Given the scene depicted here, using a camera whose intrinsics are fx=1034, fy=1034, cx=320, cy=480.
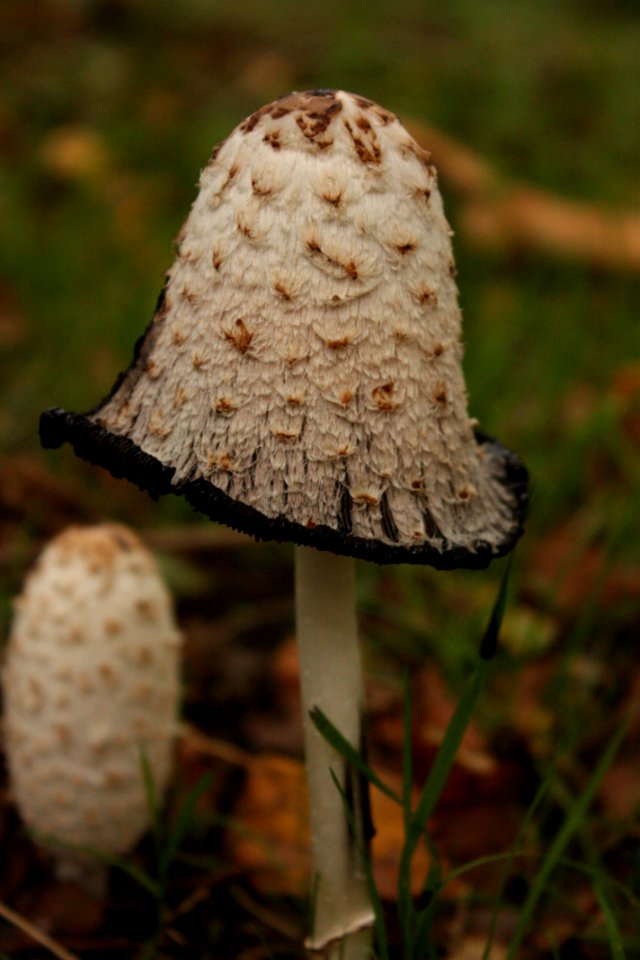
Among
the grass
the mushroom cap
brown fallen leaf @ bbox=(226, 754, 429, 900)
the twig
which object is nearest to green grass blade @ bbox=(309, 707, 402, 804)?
the grass

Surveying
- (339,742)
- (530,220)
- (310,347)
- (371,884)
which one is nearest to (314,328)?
(310,347)

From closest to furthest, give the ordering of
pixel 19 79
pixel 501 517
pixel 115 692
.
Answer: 1. pixel 501 517
2. pixel 115 692
3. pixel 19 79

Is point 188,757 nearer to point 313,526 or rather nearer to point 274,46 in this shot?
point 313,526

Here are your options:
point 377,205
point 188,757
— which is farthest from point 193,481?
point 188,757

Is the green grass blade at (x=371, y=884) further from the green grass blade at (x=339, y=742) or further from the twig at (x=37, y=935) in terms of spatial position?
the twig at (x=37, y=935)

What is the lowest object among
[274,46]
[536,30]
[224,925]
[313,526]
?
[224,925]

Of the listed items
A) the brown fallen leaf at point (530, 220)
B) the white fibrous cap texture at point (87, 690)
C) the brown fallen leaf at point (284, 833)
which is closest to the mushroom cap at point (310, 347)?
the white fibrous cap texture at point (87, 690)
